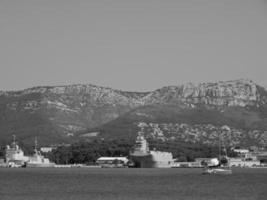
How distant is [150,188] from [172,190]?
4.36 metres

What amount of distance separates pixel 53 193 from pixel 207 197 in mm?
12320

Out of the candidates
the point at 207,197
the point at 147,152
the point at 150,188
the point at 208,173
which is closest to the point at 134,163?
the point at 147,152

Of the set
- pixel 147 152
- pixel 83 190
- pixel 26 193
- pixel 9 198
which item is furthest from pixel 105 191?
pixel 147 152

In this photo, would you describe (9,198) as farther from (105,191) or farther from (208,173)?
(208,173)

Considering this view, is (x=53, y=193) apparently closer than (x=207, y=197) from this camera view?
No

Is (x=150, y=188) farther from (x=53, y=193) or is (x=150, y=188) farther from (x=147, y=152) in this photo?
(x=147, y=152)

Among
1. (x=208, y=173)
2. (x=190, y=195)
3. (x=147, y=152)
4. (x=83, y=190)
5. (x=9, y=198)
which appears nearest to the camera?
(x=9, y=198)

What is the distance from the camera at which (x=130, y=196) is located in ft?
225

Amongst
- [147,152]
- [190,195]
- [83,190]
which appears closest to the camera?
[190,195]

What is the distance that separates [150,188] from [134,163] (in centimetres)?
11734

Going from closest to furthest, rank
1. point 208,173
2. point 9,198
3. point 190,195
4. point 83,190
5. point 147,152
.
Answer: point 9,198
point 190,195
point 83,190
point 208,173
point 147,152

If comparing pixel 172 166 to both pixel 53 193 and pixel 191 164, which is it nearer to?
pixel 191 164

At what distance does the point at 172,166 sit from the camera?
648 ft

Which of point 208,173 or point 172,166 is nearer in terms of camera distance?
point 208,173
